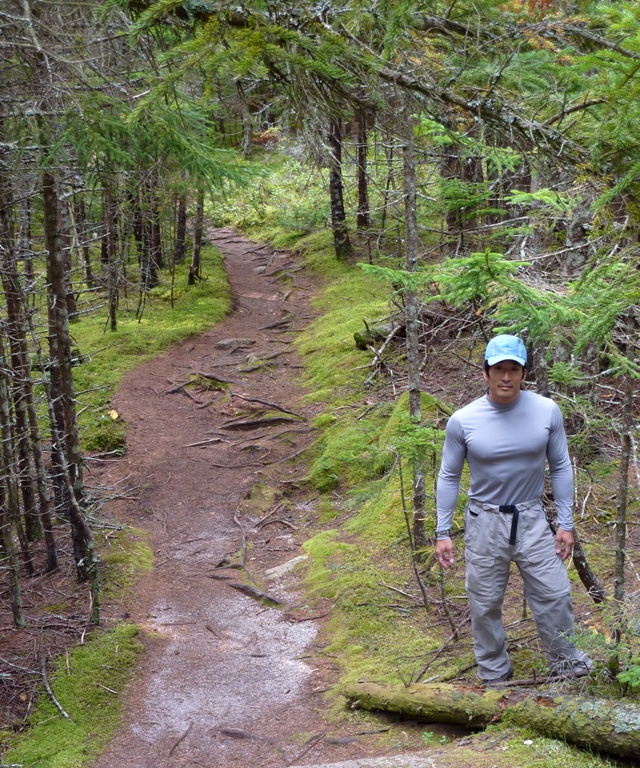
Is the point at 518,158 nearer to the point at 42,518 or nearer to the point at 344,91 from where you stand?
the point at 344,91

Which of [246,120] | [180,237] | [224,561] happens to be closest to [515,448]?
[224,561]

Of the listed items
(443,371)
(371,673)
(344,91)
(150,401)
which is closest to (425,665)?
(371,673)

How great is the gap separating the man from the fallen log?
0.40 metres

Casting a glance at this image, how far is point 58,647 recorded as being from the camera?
7332 millimetres

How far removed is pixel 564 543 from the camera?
455 centimetres

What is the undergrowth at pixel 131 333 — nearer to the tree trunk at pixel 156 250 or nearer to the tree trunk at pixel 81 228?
the tree trunk at pixel 156 250

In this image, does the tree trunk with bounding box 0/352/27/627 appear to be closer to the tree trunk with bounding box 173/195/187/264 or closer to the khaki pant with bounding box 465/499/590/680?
the khaki pant with bounding box 465/499/590/680

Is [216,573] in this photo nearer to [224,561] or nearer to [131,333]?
[224,561]

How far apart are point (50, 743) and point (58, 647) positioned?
147 centimetres

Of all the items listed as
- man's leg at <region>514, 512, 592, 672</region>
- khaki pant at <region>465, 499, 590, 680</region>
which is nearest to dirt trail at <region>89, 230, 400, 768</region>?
khaki pant at <region>465, 499, 590, 680</region>

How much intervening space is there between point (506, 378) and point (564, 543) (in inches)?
44.2

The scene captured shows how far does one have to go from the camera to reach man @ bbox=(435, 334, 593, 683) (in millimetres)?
4492

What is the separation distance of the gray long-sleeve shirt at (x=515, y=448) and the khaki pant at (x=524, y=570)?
121 mm

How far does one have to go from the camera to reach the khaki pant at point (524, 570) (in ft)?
15.0
